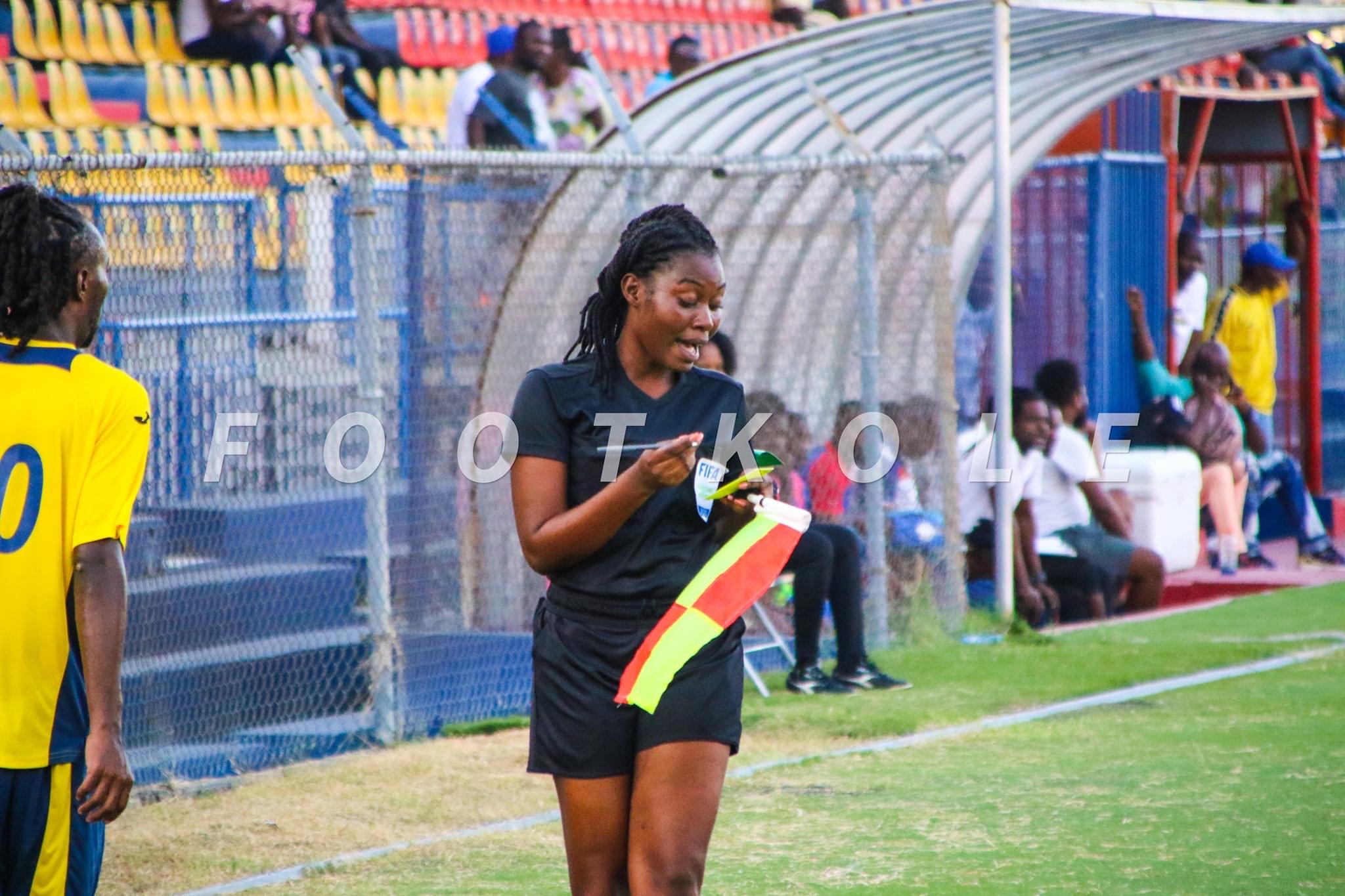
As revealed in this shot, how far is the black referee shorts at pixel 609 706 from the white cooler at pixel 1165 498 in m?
8.71

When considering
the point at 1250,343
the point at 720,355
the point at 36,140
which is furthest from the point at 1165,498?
the point at 36,140

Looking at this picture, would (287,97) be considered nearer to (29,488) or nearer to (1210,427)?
(1210,427)

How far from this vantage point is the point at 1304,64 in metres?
21.0

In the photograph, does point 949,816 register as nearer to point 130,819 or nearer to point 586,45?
point 130,819

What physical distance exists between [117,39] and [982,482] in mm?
8242

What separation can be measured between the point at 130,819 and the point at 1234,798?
400 centimetres

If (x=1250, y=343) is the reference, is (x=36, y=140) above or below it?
above

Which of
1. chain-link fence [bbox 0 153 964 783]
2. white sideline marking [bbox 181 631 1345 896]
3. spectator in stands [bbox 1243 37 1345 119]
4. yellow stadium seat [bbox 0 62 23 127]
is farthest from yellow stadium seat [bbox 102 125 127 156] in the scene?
spectator in stands [bbox 1243 37 1345 119]

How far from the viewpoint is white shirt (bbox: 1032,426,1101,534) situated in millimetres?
11180

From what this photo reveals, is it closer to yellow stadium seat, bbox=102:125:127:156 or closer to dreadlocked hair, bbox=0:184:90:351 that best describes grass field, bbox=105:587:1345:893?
dreadlocked hair, bbox=0:184:90:351

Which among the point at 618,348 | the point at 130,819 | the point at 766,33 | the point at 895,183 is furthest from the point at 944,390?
the point at 766,33

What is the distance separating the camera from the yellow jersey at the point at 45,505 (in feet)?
11.0

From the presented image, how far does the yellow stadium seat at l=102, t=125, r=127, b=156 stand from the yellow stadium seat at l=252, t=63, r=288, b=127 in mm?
1503

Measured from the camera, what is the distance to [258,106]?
14914mm
